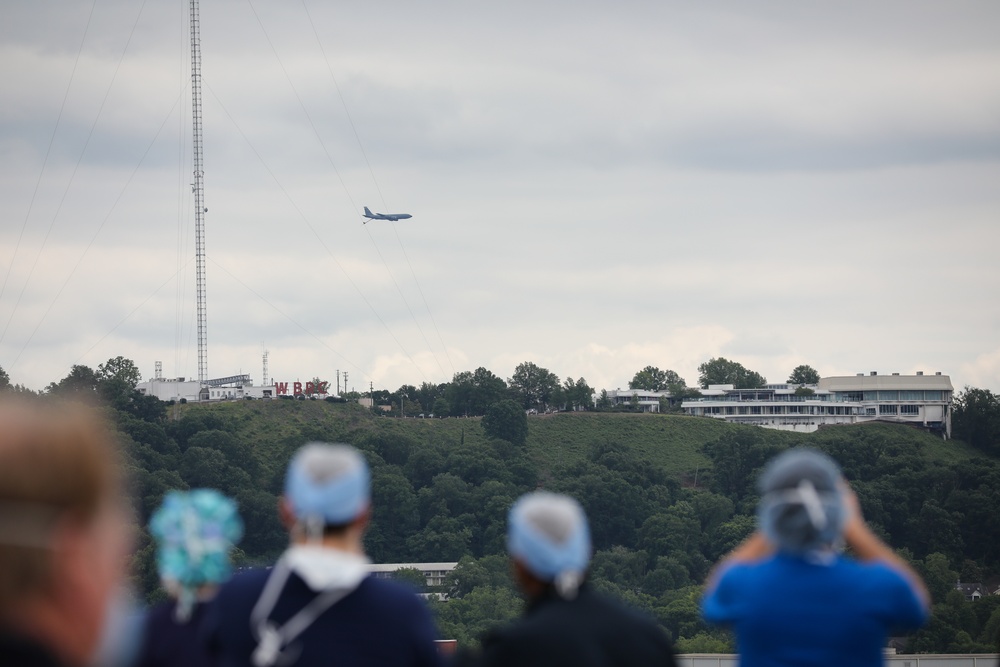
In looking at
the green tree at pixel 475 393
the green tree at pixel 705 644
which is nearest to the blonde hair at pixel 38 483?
the green tree at pixel 705 644

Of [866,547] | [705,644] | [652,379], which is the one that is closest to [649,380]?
[652,379]

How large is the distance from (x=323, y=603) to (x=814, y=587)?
6.06ft

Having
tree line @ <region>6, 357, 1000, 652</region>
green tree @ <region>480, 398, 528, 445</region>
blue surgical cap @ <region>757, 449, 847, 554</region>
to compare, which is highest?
green tree @ <region>480, 398, 528, 445</region>

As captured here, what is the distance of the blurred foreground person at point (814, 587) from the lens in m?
5.16

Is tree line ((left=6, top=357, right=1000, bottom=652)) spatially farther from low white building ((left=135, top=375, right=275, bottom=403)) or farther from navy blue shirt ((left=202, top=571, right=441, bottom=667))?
navy blue shirt ((left=202, top=571, right=441, bottom=667))

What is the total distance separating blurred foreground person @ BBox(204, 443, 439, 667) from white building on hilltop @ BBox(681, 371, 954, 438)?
16259cm

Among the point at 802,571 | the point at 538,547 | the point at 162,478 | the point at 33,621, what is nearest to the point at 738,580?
the point at 802,571

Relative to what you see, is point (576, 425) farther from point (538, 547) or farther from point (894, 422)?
point (538, 547)

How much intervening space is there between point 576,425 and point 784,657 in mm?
149090

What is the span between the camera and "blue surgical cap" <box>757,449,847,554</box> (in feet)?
16.9

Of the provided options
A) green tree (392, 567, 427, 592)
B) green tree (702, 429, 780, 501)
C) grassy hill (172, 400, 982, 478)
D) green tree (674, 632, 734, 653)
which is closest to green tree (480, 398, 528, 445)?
grassy hill (172, 400, 982, 478)

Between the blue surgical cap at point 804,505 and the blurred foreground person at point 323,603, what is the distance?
137 centimetres

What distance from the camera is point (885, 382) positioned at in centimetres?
17188

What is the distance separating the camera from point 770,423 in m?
168
